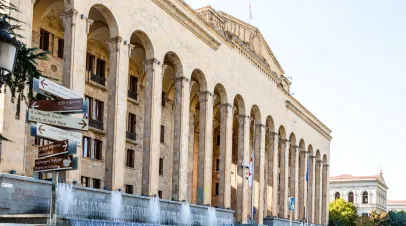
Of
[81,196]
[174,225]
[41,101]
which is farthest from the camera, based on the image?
[174,225]

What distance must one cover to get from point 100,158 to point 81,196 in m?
10.9

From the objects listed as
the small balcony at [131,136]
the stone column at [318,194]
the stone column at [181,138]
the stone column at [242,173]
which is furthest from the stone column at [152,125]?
the stone column at [318,194]

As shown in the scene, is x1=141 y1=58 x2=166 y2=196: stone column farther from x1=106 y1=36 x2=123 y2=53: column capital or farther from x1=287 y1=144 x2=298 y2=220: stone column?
x1=287 y1=144 x2=298 y2=220: stone column

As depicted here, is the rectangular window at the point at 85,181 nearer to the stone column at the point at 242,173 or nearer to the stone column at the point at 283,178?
the stone column at the point at 242,173

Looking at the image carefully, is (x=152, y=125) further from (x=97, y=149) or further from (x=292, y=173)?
(x=292, y=173)

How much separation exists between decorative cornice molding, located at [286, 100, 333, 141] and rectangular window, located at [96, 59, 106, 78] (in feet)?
80.3

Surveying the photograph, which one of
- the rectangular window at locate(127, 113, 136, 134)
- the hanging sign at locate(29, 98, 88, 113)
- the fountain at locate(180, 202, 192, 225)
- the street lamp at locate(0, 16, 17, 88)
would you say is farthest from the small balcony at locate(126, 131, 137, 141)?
the street lamp at locate(0, 16, 17, 88)

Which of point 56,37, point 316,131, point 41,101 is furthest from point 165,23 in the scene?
point 316,131

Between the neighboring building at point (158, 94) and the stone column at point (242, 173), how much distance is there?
0.07 metres

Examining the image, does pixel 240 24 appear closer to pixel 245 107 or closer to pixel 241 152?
pixel 245 107

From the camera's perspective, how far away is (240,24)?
155 feet

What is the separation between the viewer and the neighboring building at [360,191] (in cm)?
11719

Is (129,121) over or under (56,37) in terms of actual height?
under

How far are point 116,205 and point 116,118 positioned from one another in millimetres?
4159
